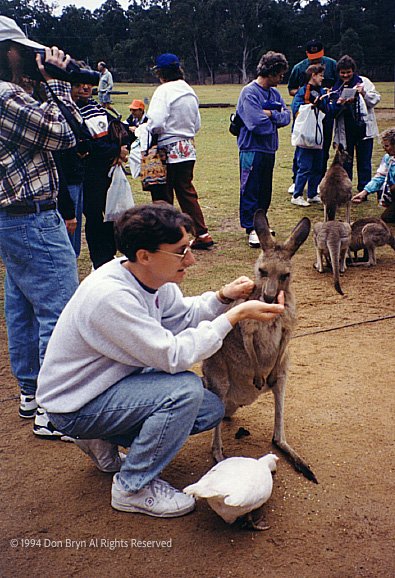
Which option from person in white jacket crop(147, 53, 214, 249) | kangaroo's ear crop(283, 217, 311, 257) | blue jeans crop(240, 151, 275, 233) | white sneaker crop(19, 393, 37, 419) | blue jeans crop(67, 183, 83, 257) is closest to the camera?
kangaroo's ear crop(283, 217, 311, 257)

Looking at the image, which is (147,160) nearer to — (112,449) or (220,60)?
(112,449)

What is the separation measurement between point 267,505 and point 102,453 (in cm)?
66

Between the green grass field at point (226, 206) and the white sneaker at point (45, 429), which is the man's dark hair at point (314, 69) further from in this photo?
the white sneaker at point (45, 429)

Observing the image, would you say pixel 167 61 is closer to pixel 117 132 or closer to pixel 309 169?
pixel 117 132

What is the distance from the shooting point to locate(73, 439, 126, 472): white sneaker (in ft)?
7.75

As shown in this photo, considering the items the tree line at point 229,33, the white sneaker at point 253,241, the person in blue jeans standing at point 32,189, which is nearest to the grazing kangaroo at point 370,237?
the white sneaker at point 253,241

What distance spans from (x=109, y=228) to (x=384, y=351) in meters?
1.97

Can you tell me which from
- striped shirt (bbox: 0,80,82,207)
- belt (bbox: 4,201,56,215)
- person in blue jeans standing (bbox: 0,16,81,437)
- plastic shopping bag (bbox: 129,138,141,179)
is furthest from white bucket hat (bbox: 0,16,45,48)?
plastic shopping bag (bbox: 129,138,141,179)

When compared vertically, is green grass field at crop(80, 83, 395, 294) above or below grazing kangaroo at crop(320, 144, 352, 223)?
below

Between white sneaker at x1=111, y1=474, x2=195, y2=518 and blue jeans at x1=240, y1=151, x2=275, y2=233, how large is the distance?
12.4ft

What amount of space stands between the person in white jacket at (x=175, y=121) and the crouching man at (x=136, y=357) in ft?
10.3

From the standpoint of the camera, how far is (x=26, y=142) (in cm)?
239

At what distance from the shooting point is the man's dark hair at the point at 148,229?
203 centimetres

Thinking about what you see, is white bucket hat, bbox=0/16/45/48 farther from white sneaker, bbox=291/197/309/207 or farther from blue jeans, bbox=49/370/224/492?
white sneaker, bbox=291/197/309/207
